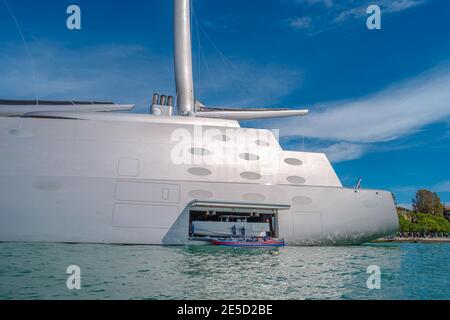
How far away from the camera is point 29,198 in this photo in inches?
759

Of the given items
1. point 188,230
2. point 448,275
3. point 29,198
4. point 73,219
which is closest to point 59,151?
point 29,198

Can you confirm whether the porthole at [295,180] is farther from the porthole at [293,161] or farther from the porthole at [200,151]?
the porthole at [200,151]

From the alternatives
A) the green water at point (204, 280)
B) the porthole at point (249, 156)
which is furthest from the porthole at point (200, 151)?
the green water at point (204, 280)

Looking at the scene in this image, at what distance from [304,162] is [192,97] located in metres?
11.5

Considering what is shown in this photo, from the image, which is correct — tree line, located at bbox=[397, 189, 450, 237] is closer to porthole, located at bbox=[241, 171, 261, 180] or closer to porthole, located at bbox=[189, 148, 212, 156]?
porthole, located at bbox=[241, 171, 261, 180]

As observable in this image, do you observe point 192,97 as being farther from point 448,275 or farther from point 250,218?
point 448,275

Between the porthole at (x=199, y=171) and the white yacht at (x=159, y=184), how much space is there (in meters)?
0.07

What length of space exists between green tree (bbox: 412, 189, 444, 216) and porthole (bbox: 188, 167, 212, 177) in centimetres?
8844

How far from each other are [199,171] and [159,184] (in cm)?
286

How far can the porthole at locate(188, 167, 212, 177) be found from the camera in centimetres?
2167

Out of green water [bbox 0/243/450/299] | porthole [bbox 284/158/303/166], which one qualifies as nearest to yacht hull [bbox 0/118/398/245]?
porthole [bbox 284/158/303/166]

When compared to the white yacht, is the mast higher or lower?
higher

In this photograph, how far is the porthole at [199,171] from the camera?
21672 mm
